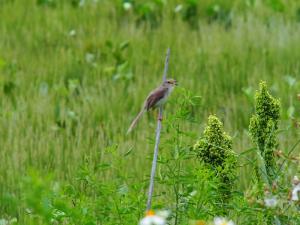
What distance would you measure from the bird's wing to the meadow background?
1.32 feet

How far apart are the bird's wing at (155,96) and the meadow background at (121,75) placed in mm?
402

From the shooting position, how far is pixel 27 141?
179 inches

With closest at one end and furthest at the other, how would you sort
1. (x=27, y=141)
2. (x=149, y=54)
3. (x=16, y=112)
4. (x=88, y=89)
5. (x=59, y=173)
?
(x=59, y=173), (x=27, y=141), (x=16, y=112), (x=88, y=89), (x=149, y=54)

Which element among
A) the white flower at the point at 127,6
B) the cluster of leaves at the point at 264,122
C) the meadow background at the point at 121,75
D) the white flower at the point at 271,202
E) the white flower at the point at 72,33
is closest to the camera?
the white flower at the point at 271,202

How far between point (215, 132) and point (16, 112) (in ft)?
7.50

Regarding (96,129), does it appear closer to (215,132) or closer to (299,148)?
(299,148)

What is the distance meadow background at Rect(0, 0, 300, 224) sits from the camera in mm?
4270

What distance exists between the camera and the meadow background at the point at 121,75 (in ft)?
14.0

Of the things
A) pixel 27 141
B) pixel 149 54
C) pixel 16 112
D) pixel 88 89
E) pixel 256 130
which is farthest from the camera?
pixel 149 54

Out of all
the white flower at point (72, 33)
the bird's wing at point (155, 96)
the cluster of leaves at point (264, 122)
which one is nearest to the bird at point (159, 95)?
the bird's wing at point (155, 96)

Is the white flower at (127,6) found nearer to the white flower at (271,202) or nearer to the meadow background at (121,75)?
the meadow background at (121,75)

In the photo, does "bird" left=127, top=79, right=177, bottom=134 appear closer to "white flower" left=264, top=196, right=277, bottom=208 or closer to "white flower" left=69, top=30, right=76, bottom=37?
"white flower" left=264, top=196, right=277, bottom=208

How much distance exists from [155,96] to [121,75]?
2.74m

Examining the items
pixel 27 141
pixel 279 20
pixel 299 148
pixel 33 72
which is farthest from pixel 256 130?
pixel 279 20
